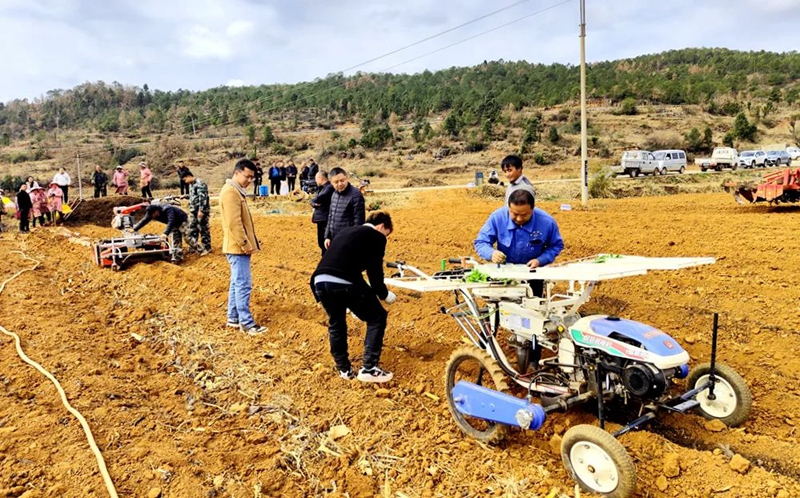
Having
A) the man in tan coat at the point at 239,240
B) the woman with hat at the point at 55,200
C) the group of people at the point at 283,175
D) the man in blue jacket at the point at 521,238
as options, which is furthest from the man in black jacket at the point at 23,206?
the man in blue jacket at the point at 521,238

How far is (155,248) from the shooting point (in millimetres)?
10602

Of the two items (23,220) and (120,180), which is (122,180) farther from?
(23,220)

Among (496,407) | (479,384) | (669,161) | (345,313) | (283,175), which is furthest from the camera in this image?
(669,161)

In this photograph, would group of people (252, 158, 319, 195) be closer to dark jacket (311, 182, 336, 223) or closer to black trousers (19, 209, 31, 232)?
black trousers (19, 209, 31, 232)

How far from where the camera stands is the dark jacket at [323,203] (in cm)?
774

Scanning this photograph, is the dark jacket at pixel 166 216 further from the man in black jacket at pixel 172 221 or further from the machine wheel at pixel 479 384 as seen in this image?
the machine wheel at pixel 479 384

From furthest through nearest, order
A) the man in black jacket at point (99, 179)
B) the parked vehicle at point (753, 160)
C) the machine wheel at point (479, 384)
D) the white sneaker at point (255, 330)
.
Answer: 1. the parked vehicle at point (753, 160)
2. the man in black jacket at point (99, 179)
3. the white sneaker at point (255, 330)
4. the machine wheel at point (479, 384)

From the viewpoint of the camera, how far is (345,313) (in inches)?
192

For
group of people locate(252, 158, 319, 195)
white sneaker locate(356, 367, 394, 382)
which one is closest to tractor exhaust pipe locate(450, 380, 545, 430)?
white sneaker locate(356, 367, 394, 382)

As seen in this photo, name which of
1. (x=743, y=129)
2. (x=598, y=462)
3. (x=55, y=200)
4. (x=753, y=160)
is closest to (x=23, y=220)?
(x=55, y=200)

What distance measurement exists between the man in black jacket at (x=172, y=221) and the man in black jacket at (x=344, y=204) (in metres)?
4.89

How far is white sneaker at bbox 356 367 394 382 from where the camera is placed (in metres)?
4.86

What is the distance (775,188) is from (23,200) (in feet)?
69.0

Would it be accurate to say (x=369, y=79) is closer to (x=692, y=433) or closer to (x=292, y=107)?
(x=292, y=107)
